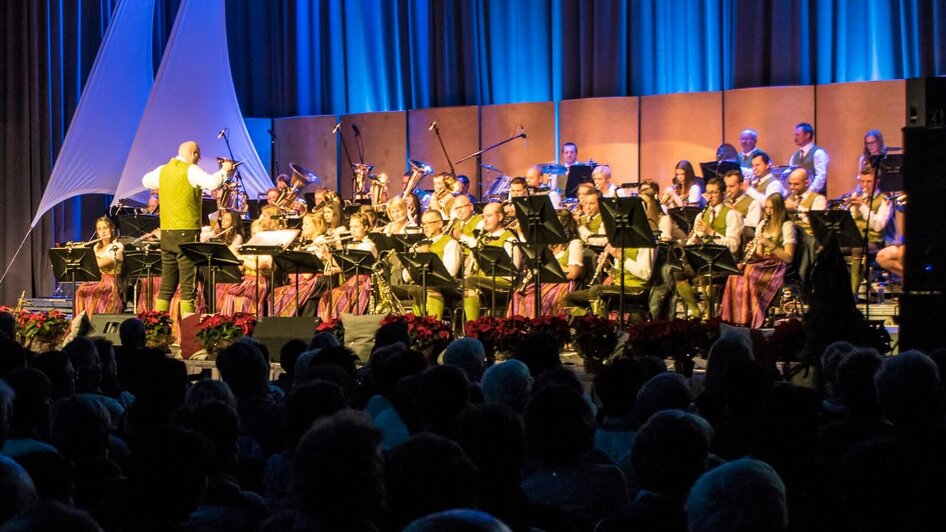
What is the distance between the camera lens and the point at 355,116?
16562mm

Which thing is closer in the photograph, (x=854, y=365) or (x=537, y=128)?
(x=854, y=365)

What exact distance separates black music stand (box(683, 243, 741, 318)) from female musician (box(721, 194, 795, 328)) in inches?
14.7

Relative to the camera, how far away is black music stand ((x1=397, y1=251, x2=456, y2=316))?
9.20m

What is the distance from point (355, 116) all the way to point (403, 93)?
791 mm

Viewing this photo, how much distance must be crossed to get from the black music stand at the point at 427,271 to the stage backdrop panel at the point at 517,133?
5.99 meters

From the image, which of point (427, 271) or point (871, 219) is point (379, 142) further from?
point (871, 219)

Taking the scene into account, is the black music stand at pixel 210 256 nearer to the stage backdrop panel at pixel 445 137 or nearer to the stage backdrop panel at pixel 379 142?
the stage backdrop panel at pixel 445 137

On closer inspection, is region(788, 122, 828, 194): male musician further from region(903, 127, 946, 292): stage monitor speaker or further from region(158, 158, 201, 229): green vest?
region(903, 127, 946, 292): stage monitor speaker

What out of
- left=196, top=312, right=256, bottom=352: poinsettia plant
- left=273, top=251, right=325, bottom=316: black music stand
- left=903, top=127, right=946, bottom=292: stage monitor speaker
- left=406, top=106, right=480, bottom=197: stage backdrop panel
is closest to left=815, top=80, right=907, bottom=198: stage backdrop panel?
left=406, top=106, right=480, bottom=197: stage backdrop panel

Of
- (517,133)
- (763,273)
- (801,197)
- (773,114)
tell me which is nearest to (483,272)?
(763,273)

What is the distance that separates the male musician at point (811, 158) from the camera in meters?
12.1

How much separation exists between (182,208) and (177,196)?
11 centimetres

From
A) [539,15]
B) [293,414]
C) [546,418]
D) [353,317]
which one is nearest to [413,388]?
[293,414]

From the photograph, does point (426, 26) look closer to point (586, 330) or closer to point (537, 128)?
point (537, 128)
